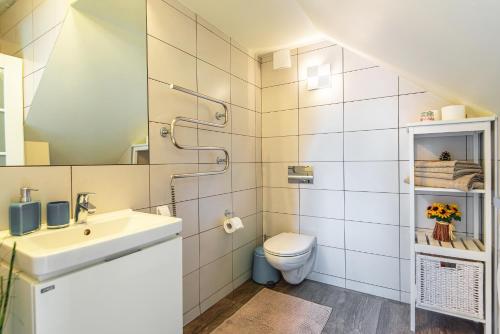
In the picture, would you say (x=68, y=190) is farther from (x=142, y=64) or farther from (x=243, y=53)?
(x=243, y=53)

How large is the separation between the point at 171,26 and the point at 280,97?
112 cm

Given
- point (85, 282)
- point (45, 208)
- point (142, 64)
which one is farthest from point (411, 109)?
point (45, 208)

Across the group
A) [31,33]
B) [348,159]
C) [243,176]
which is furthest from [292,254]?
[31,33]

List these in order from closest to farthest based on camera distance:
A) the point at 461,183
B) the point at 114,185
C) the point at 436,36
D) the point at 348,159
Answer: the point at 436,36 < the point at 114,185 < the point at 461,183 < the point at 348,159

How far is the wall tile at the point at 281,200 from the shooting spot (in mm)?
2311

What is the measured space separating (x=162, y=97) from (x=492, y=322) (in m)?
2.24

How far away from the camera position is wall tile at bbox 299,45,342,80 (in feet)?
6.75

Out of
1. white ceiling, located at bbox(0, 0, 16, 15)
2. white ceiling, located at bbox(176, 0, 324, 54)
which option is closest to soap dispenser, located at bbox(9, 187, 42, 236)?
white ceiling, located at bbox(0, 0, 16, 15)

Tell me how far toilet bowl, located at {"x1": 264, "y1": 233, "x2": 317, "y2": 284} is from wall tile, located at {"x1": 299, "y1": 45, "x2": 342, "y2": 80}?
4.55 feet

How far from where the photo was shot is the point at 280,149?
237 centimetres

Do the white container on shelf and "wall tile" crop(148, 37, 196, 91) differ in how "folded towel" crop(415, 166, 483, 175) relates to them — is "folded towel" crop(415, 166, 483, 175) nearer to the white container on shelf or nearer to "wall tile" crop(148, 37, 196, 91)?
the white container on shelf

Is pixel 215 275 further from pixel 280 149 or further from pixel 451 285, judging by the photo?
pixel 451 285

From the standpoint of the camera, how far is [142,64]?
1437 millimetres

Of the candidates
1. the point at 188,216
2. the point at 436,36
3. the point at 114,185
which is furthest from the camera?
the point at 188,216
